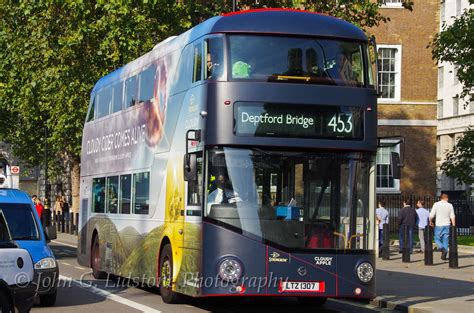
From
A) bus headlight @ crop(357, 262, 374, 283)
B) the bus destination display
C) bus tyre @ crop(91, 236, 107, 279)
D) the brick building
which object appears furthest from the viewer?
the brick building

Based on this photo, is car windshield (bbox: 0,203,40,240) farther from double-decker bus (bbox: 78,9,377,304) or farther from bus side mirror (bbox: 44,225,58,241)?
double-decker bus (bbox: 78,9,377,304)

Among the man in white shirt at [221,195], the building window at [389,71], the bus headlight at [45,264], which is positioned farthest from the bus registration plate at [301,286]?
the building window at [389,71]

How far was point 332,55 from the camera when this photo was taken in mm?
14992

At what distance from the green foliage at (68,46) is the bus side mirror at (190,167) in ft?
61.7

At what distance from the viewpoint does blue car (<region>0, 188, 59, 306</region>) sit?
51.9 ft

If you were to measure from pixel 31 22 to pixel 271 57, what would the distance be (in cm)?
2367

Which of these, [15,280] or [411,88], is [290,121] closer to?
[15,280]

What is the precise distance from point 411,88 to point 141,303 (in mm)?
33256

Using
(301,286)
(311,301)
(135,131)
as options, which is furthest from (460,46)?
(301,286)

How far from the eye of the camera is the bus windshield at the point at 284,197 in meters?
14.4

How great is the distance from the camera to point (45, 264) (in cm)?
1580

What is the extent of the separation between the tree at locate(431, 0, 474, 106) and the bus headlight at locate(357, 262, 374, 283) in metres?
24.5

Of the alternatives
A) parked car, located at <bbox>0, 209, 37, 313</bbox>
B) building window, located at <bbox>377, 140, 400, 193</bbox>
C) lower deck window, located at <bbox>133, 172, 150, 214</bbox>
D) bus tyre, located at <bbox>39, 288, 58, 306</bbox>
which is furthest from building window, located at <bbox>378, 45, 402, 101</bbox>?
parked car, located at <bbox>0, 209, 37, 313</bbox>

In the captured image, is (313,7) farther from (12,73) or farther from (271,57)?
(271,57)
